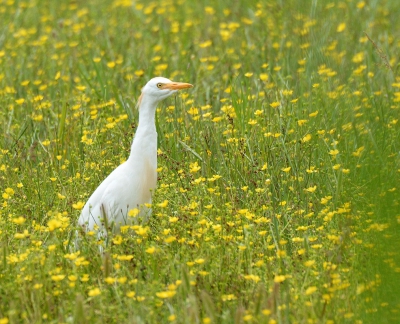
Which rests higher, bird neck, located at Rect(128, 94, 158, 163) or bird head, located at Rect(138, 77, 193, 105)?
bird head, located at Rect(138, 77, 193, 105)

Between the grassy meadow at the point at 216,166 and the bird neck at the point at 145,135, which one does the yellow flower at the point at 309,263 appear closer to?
the grassy meadow at the point at 216,166

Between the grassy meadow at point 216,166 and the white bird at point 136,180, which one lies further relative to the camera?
the white bird at point 136,180

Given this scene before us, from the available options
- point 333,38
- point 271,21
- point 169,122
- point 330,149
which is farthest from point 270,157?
point 271,21

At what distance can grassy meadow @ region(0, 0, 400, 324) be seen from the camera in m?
4.21

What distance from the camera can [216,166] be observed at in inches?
235

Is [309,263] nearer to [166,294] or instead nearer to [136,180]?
[166,294]

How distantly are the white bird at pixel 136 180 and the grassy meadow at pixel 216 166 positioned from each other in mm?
116

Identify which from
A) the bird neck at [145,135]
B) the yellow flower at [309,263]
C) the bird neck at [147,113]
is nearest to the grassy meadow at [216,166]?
the yellow flower at [309,263]

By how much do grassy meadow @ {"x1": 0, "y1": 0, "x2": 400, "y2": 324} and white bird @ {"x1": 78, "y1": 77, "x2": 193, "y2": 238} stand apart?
0.38 feet

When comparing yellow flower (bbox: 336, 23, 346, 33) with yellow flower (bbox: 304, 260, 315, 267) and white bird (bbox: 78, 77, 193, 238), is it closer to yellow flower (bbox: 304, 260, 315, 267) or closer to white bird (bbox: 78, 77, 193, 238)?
white bird (bbox: 78, 77, 193, 238)

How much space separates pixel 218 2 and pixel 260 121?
13.6ft

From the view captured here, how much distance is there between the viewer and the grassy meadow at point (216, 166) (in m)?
4.21

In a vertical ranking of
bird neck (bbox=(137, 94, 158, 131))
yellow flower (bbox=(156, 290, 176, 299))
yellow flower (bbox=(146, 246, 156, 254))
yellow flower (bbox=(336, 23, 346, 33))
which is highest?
bird neck (bbox=(137, 94, 158, 131))

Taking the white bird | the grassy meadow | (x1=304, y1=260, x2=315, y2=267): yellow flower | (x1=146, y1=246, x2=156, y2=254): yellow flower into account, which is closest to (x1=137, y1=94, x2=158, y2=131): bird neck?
the white bird
